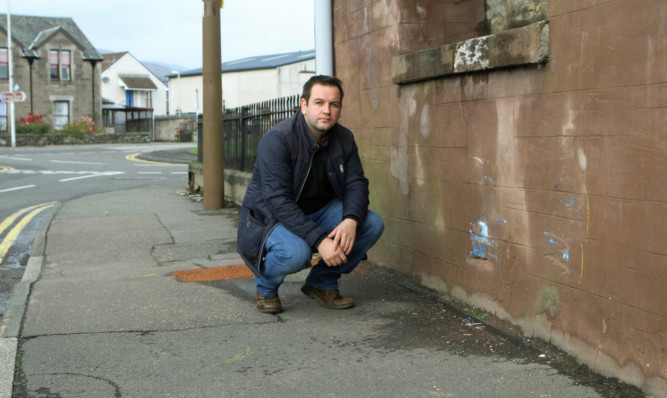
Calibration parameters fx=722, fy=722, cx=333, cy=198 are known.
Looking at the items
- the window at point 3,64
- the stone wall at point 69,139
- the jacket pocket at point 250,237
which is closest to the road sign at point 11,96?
the stone wall at point 69,139

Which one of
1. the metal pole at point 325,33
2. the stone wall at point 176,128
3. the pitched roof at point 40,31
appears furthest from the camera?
the stone wall at point 176,128

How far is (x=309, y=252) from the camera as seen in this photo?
14.7 feet

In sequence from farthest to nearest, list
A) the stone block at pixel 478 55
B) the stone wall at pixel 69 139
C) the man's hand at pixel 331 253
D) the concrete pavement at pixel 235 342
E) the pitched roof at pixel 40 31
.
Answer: the pitched roof at pixel 40 31
the stone wall at pixel 69 139
the man's hand at pixel 331 253
the stone block at pixel 478 55
the concrete pavement at pixel 235 342

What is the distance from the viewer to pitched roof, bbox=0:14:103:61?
1911 inches

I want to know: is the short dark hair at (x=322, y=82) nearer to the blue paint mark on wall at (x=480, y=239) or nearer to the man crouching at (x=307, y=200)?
the man crouching at (x=307, y=200)

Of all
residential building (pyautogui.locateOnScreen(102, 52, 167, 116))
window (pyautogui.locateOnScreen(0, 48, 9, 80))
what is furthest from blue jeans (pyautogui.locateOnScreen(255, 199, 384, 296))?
residential building (pyautogui.locateOnScreen(102, 52, 167, 116))

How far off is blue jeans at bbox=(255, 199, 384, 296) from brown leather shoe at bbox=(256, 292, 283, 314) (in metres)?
0.03

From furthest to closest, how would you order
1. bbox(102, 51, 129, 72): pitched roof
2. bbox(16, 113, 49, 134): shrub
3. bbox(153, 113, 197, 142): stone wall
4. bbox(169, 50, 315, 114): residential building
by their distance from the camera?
bbox(102, 51, 129, 72): pitched roof, bbox(169, 50, 315, 114): residential building, bbox(153, 113, 197, 142): stone wall, bbox(16, 113, 49, 134): shrub

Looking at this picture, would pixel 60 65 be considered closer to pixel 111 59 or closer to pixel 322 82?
pixel 111 59

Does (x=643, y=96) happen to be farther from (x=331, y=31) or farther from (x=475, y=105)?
(x=331, y=31)

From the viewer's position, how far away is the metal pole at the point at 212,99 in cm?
984

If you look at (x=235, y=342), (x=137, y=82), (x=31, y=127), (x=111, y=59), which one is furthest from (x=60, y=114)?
(x=235, y=342)

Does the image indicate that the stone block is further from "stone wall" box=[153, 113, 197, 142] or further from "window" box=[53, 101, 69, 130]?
"window" box=[53, 101, 69, 130]

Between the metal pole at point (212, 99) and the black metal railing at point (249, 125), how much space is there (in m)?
0.45
